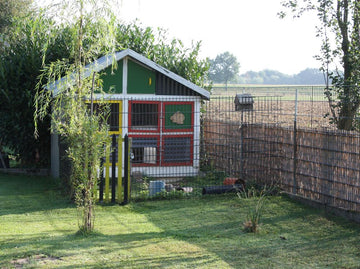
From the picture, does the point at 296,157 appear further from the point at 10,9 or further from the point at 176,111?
the point at 10,9

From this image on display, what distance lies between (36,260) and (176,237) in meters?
2.23

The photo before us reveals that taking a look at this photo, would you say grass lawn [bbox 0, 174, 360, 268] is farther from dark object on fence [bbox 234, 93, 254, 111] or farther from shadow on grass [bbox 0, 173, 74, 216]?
dark object on fence [bbox 234, 93, 254, 111]

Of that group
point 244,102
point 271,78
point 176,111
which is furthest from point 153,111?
point 271,78

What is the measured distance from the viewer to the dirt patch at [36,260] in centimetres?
586

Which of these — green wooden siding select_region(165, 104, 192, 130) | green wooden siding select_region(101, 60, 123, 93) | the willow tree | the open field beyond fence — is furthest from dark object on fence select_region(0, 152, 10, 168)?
the willow tree

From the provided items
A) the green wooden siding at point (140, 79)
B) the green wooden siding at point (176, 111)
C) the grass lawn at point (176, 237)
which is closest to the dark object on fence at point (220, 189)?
the grass lawn at point (176, 237)

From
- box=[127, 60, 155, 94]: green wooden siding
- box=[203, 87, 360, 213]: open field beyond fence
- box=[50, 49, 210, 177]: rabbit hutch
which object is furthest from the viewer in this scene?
box=[127, 60, 155, 94]: green wooden siding

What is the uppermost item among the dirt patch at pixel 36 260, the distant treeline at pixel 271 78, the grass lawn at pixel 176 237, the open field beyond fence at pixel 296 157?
the distant treeline at pixel 271 78

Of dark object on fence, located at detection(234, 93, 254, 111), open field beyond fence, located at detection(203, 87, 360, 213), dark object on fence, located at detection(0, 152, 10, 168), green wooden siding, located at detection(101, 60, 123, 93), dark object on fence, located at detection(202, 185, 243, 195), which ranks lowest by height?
dark object on fence, located at detection(202, 185, 243, 195)

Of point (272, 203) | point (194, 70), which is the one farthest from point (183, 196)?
point (194, 70)

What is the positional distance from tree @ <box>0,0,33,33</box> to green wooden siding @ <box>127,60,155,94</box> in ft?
45.3

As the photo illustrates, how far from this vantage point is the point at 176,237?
7500 mm

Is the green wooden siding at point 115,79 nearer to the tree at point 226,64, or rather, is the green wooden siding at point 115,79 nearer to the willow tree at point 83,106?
the willow tree at point 83,106

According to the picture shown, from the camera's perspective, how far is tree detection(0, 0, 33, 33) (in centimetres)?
2509
